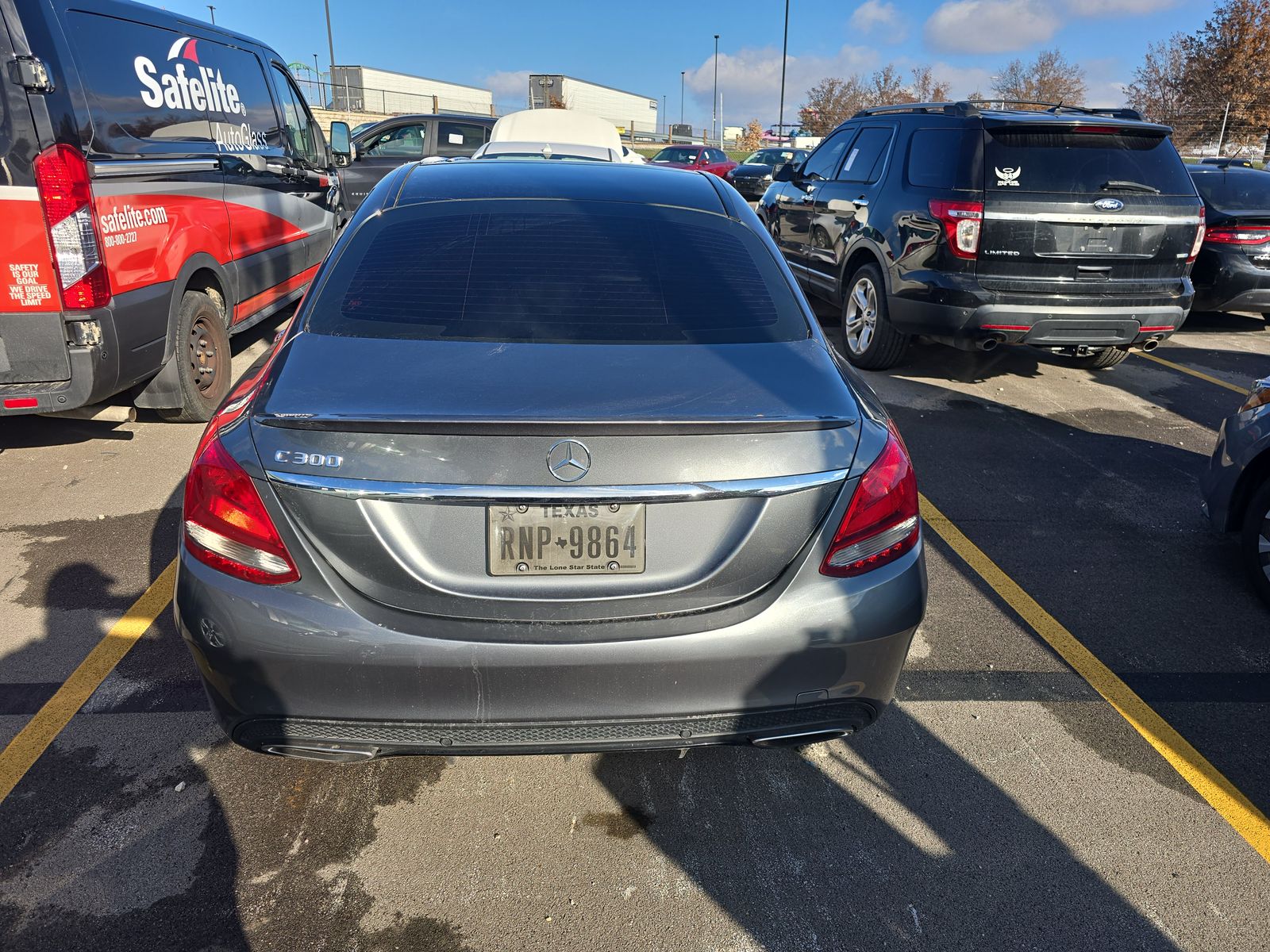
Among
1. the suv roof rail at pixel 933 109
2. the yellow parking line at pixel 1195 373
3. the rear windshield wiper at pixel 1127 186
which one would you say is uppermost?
the suv roof rail at pixel 933 109

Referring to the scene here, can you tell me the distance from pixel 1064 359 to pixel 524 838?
724 centimetres

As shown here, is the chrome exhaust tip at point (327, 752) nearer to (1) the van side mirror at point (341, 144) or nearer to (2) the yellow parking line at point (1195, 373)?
(2) the yellow parking line at point (1195, 373)

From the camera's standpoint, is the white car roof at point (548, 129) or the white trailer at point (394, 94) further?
the white trailer at point (394, 94)

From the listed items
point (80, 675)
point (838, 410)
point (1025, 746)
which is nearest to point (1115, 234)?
point (1025, 746)

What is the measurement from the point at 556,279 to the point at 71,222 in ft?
9.32

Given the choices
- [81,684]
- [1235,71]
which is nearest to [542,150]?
[81,684]

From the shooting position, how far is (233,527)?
2.07 meters

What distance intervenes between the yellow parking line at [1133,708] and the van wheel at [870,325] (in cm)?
286

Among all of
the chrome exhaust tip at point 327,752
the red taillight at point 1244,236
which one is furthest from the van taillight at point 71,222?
the red taillight at point 1244,236

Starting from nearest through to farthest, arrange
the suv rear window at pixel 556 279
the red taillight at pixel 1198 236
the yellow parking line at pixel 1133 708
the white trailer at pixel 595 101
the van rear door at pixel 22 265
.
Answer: the suv rear window at pixel 556 279 < the yellow parking line at pixel 1133 708 < the van rear door at pixel 22 265 < the red taillight at pixel 1198 236 < the white trailer at pixel 595 101

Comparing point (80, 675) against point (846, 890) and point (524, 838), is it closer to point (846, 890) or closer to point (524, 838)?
point (524, 838)

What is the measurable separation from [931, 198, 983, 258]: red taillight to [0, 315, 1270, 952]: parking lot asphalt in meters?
2.84

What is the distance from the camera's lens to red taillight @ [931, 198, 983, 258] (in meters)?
5.97

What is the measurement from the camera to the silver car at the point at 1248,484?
385 centimetres
